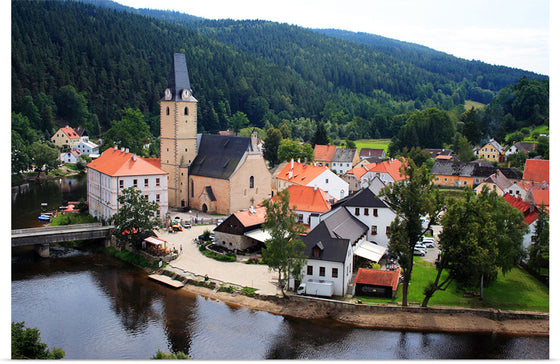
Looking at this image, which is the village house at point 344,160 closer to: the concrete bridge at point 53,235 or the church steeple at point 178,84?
the church steeple at point 178,84

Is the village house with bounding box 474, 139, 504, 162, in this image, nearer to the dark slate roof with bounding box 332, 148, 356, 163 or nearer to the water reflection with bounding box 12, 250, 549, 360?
the dark slate roof with bounding box 332, 148, 356, 163

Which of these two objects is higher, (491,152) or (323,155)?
(491,152)

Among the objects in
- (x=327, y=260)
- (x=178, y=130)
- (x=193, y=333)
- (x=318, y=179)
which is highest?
(x=178, y=130)

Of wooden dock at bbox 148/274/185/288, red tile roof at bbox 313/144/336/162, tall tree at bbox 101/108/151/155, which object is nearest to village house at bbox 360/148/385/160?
red tile roof at bbox 313/144/336/162

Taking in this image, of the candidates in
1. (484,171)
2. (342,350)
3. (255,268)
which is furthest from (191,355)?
(484,171)

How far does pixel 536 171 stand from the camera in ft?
162

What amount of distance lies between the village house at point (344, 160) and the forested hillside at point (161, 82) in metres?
26.2

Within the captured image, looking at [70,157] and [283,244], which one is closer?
[283,244]

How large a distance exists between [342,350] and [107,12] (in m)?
125

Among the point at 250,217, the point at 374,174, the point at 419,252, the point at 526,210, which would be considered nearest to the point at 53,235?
the point at 250,217

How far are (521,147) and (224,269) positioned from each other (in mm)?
48496

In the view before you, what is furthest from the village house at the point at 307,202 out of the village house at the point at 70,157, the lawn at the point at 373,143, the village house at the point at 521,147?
the lawn at the point at 373,143

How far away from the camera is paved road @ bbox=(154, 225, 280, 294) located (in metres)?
28.3

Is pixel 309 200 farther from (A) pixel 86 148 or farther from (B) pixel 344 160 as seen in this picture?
(A) pixel 86 148
